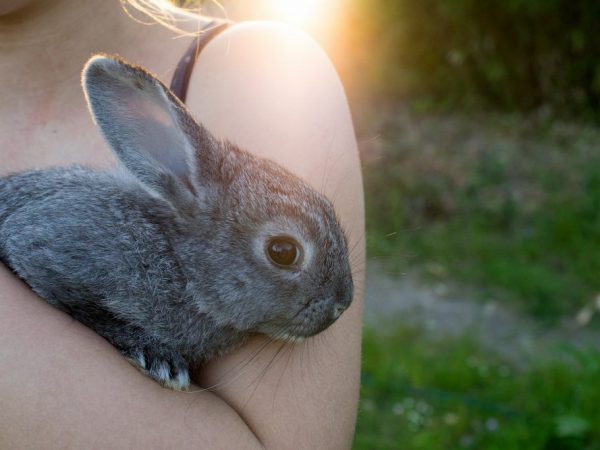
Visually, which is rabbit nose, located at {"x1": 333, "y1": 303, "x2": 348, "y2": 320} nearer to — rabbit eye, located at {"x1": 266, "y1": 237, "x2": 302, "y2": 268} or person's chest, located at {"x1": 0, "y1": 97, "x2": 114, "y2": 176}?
rabbit eye, located at {"x1": 266, "y1": 237, "x2": 302, "y2": 268}

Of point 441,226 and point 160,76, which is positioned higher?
point 160,76

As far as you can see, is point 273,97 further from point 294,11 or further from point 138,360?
point 294,11

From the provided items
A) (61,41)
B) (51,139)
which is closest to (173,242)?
(51,139)

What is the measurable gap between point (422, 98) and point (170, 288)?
27.7 feet

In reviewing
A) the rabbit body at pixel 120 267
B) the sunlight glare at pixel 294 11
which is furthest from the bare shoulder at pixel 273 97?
the sunlight glare at pixel 294 11

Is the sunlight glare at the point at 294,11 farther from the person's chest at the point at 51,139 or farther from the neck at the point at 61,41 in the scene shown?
the person's chest at the point at 51,139

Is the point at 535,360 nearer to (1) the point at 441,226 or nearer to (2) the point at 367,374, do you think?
(2) the point at 367,374

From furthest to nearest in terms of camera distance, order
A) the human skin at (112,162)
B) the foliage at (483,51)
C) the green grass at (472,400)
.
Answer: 1. the foliage at (483,51)
2. the green grass at (472,400)
3. the human skin at (112,162)

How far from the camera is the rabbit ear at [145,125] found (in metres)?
2.00

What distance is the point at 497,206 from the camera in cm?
693

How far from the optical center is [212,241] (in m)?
2.19

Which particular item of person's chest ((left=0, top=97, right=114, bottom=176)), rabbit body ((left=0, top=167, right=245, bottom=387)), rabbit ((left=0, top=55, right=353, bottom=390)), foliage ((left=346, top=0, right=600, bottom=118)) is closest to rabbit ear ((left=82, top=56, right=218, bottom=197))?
rabbit ((left=0, top=55, right=353, bottom=390))

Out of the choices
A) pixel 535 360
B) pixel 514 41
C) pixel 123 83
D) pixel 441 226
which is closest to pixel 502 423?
pixel 535 360

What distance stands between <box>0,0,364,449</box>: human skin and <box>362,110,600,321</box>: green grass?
296 centimetres
